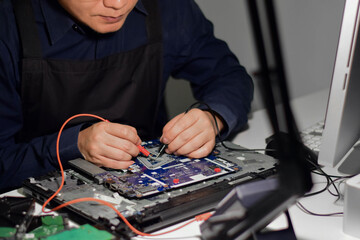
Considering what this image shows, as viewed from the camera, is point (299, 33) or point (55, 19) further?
point (299, 33)

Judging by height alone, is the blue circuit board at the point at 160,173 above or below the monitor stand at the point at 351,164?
above

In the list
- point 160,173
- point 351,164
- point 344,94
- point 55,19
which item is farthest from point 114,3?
point 351,164

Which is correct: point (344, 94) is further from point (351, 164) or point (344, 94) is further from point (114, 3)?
point (114, 3)

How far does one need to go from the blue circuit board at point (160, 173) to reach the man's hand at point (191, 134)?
0.07 ft

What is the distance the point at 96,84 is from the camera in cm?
142

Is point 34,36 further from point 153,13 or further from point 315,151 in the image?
point 315,151

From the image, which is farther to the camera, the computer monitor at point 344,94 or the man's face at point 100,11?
A: the man's face at point 100,11

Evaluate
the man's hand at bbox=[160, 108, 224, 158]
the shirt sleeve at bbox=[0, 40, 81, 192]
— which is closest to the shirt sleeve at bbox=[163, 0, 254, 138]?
the man's hand at bbox=[160, 108, 224, 158]

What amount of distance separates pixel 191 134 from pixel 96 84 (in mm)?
395

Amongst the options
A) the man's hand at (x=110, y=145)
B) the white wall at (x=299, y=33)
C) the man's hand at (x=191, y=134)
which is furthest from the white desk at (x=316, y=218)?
the white wall at (x=299, y=33)

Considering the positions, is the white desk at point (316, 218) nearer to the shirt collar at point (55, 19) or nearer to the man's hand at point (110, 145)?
the man's hand at point (110, 145)

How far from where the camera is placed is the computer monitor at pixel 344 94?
811mm

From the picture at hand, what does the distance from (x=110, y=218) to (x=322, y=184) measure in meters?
0.53

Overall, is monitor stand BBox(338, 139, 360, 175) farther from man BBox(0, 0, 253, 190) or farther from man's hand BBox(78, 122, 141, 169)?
man's hand BBox(78, 122, 141, 169)
